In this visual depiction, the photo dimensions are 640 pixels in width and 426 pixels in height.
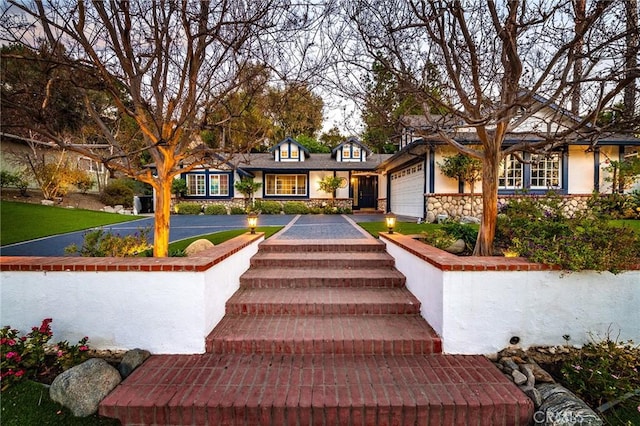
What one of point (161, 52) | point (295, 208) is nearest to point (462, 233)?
point (161, 52)

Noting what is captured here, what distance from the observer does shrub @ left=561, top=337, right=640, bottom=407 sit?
8.26 feet

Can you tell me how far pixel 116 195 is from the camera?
19.4 meters

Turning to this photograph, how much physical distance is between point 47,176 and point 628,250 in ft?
74.8

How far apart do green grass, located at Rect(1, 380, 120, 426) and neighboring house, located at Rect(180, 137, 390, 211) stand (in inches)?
637

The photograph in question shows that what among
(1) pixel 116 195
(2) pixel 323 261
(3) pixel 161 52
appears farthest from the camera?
(1) pixel 116 195

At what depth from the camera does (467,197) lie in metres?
11.4

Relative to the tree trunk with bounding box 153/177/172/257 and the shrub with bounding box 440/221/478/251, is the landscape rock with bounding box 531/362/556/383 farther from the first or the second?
the tree trunk with bounding box 153/177/172/257

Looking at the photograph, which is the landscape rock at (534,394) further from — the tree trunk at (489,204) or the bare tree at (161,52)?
the bare tree at (161,52)

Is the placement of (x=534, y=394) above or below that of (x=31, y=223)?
below

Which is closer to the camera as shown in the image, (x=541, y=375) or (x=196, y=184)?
(x=541, y=375)

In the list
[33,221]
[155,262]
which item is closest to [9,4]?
[155,262]

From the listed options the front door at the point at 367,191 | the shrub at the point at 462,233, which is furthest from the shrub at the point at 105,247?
the front door at the point at 367,191

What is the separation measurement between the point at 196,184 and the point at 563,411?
786 inches

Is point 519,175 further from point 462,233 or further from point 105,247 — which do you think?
point 105,247
